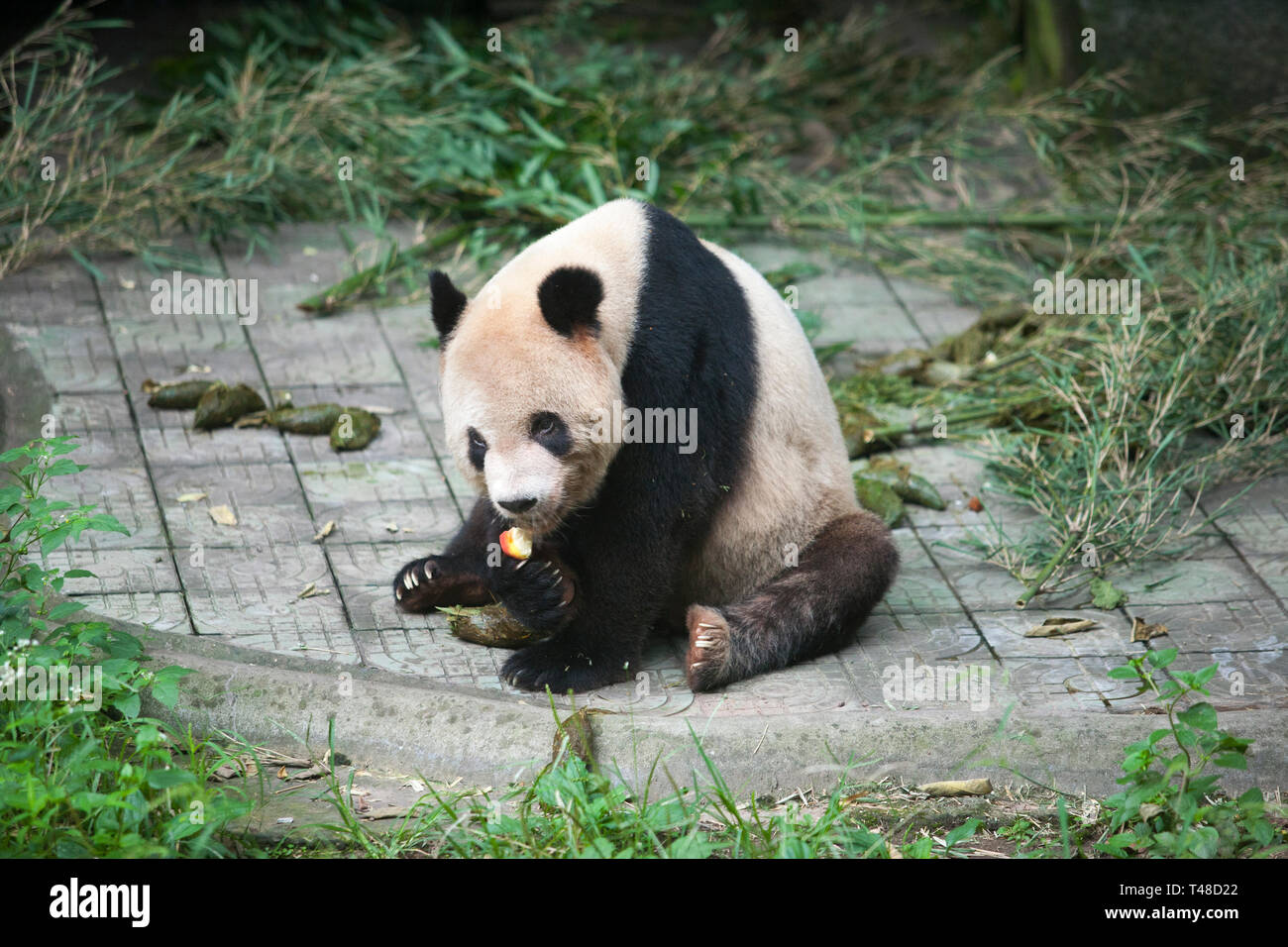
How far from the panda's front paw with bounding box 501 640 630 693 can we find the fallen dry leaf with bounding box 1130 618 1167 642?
73.6 inches

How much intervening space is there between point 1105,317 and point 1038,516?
119 centimetres

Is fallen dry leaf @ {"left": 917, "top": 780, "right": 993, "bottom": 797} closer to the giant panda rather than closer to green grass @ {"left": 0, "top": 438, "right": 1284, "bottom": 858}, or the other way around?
green grass @ {"left": 0, "top": 438, "right": 1284, "bottom": 858}

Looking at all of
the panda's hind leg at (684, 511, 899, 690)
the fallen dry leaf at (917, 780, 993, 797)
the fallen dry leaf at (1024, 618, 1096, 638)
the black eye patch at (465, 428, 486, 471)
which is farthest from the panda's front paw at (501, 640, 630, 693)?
the fallen dry leaf at (1024, 618, 1096, 638)

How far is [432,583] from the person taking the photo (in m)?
5.00

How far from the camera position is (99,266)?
7.58 meters

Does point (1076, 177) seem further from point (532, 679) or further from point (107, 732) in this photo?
point (107, 732)

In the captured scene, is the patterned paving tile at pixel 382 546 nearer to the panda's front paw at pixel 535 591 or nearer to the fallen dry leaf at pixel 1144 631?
the fallen dry leaf at pixel 1144 631

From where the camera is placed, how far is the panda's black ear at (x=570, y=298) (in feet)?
14.1

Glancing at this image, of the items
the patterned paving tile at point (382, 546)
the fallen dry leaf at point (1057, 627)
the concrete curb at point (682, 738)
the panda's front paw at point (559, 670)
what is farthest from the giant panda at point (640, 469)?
the fallen dry leaf at point (1057, 627)

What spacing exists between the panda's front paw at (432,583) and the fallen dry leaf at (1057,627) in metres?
2.00

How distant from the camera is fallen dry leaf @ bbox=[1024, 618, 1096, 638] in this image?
5.16m

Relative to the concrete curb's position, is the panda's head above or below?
above

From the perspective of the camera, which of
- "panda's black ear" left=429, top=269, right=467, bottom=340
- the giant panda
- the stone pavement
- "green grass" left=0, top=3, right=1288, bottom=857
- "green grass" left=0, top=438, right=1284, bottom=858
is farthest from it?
the stone pavement

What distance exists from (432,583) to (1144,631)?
2.57 meters
